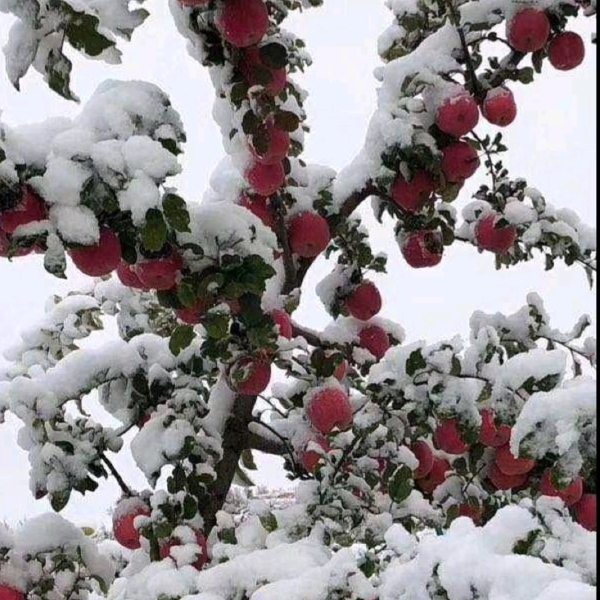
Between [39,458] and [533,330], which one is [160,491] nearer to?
[39,458]

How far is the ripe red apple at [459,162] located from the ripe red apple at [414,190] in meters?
0.05

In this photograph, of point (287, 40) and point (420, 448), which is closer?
point (287, 40)

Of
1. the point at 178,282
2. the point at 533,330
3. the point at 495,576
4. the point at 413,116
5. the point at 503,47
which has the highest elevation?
the point at 503,47

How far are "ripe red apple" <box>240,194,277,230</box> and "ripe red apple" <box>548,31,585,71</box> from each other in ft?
2.11

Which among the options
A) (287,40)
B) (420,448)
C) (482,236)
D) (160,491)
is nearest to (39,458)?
(160,491)

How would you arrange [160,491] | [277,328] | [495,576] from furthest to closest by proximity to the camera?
[160,491] → [277,328] → [495,576]

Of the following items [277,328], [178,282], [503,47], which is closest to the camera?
[178,282]

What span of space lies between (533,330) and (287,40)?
0.79m

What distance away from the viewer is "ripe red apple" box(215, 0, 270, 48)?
1402 mm

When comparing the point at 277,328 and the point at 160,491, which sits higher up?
the point at 277,328

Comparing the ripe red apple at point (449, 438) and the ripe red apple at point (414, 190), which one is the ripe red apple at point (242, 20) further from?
the ripe red apple at point (449, 438)

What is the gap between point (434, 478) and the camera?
201cm

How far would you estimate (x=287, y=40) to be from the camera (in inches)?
70.5

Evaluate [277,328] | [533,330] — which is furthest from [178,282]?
[533,330]
